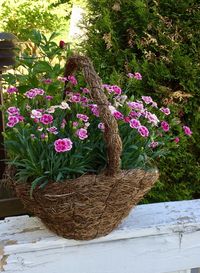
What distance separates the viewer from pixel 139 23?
1966 millimetres

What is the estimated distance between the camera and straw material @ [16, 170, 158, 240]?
3.55 ft

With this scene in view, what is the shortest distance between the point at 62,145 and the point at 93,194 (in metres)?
0.15

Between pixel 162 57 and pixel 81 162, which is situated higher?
pixel 162 57

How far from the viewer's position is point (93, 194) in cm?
108

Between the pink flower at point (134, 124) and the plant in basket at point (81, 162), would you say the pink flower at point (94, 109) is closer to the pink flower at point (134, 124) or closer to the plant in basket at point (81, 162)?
the plant in basket at point (81, 162)

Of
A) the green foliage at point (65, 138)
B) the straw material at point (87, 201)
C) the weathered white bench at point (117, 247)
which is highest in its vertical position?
the green foliage at point (65, 138)

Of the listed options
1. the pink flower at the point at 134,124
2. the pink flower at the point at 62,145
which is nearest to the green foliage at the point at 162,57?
the pink flower at the point at 134,124

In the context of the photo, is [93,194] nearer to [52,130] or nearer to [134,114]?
[52,130]

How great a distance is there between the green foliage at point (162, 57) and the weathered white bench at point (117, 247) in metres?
0.65

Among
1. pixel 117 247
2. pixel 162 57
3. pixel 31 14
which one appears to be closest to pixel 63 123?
pixel 117 247

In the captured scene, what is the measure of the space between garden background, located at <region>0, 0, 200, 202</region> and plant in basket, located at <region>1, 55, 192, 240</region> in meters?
0.73

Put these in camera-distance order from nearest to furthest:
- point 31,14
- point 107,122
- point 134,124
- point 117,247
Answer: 1. point 107,122
2. point 134,124
3. point 117,247
4. point 31,14

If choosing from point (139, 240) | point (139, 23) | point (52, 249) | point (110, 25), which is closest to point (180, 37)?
point (139, 23)

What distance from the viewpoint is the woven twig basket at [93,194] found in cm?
106
